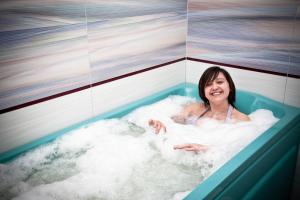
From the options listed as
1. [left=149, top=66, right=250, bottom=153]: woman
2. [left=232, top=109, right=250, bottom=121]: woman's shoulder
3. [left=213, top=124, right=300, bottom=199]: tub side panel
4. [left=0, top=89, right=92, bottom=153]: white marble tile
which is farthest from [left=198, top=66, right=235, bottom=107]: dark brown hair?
[left=0, top=89, right=92, bottom=153]: white marble tile

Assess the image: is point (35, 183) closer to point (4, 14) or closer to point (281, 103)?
point (4, 14)

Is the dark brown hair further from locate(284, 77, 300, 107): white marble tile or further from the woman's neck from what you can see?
locate(284, 77, 300, 107): white marble tile

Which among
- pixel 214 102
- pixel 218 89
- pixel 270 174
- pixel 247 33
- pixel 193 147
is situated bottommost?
pixel 270 174

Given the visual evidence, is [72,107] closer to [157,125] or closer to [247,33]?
[157,125]

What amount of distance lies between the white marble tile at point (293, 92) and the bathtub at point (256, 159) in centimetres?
7

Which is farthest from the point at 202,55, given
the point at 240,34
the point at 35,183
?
the point at 35,183

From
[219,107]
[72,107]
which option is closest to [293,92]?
[219,107]

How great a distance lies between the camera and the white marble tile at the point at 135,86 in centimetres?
211

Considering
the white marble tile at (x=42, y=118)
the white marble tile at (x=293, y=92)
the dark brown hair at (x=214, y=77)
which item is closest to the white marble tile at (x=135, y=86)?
the white marble tile at (x=42, y=118)

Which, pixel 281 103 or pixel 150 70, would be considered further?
pixel 150 70

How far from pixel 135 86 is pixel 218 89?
2.14ft

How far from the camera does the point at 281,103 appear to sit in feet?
7.32

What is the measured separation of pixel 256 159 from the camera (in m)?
1.63

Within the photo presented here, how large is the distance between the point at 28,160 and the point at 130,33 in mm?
1115
